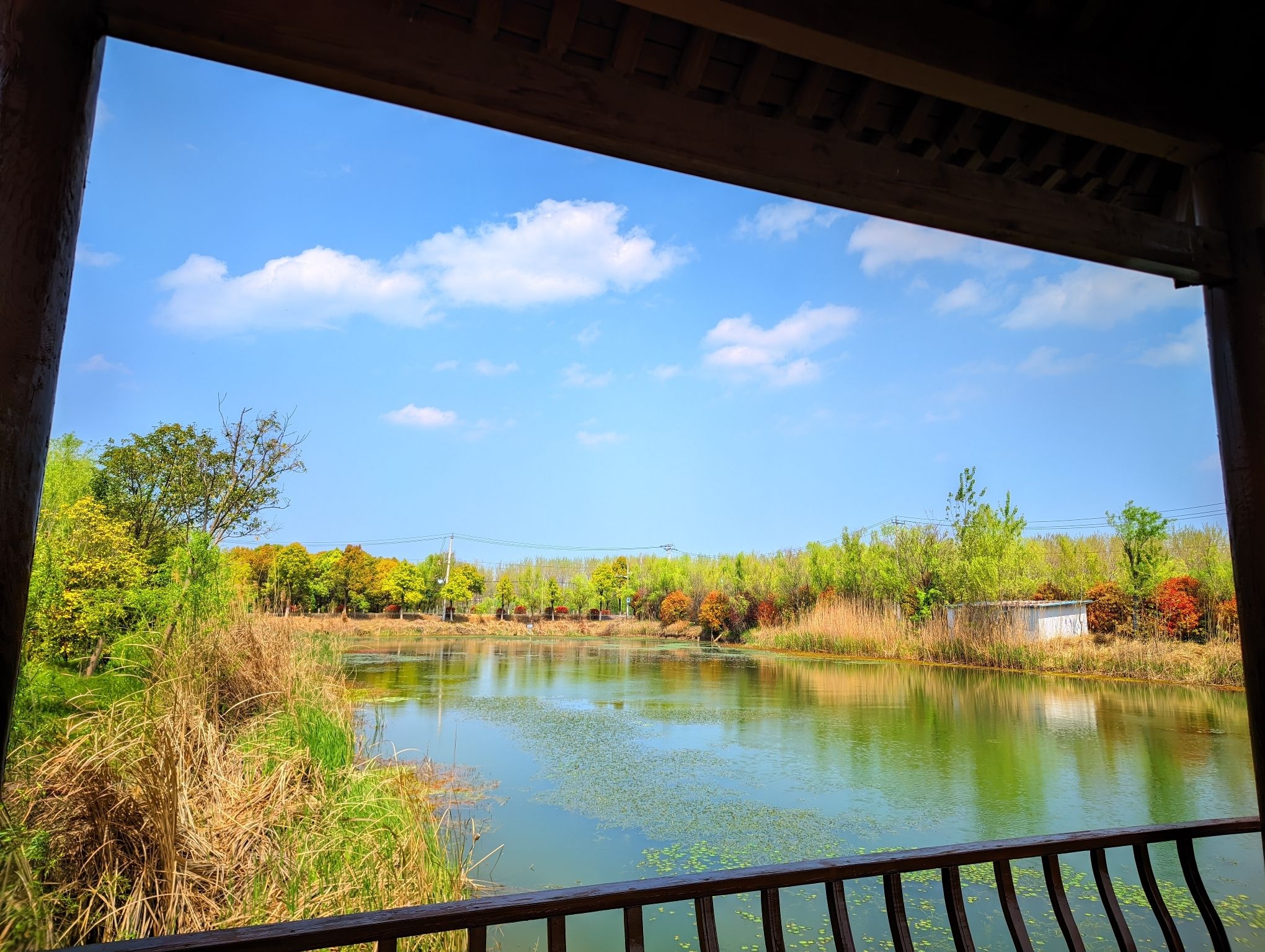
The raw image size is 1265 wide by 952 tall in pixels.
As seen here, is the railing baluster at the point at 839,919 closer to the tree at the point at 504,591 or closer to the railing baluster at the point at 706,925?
the railing baluster at the point at 706,925

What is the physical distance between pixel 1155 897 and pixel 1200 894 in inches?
4.9

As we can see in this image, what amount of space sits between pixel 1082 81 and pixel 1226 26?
1.23 ft

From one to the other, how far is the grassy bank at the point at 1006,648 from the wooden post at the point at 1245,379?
10008 millimetres

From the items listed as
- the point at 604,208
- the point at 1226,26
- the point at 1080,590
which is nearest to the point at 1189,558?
the point at 1080,590

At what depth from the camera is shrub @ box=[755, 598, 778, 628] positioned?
18.6 metres

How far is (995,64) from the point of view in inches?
53.3

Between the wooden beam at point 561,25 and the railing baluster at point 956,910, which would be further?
the railing baluster at point 956,910

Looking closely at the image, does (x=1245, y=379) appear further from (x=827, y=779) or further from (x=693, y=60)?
(x=827, y=779)

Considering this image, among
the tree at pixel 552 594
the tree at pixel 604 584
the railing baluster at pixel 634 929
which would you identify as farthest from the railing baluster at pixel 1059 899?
the tree at pixel 552 594

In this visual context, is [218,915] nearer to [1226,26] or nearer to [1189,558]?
[1226,26]

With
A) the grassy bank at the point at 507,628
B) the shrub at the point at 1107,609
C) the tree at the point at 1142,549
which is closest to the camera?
the tree at the point at 1142,549

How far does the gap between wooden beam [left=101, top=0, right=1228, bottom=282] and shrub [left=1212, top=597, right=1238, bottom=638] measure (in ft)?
36.6

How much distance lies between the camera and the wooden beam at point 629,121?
1.08 m

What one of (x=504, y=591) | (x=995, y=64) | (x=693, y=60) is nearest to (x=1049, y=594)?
(x=995, y=64)
